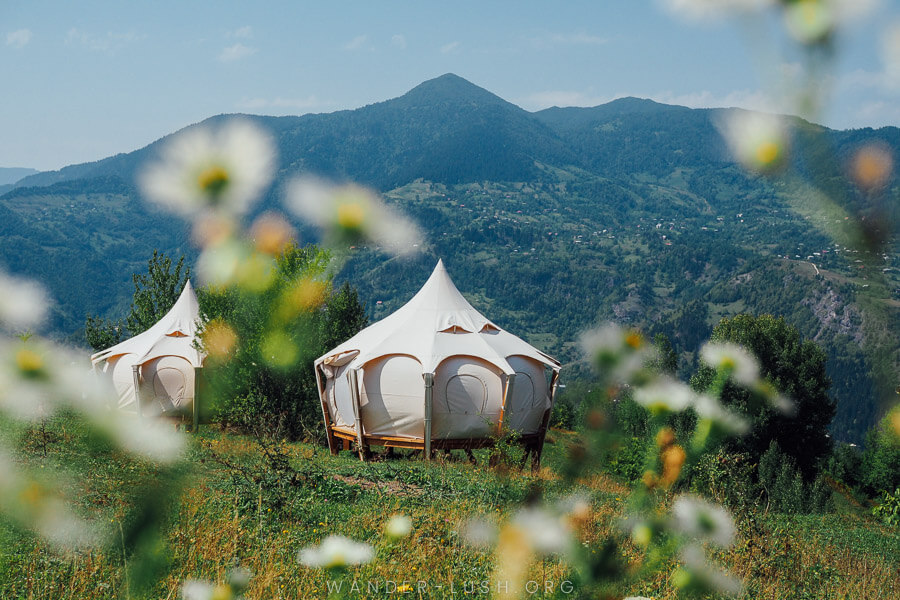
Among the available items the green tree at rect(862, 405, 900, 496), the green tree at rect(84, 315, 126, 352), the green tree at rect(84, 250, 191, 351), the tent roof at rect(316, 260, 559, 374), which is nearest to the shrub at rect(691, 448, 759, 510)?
the tent roof at rect(316, 260, 559, 374)

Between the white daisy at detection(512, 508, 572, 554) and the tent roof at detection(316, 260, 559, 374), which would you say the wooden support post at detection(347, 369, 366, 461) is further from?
the white daisy at detection(512, 508, 572, 554)

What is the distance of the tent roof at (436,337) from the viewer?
1612cm

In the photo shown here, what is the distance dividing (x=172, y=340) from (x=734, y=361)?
79.1 ft

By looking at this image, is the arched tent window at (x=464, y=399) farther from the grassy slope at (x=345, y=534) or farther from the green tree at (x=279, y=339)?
the grassy slope at (x=345, y=534)

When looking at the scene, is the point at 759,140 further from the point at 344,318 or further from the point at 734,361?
the point at 344,318

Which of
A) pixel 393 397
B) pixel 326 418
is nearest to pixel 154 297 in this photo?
pixel 326 418

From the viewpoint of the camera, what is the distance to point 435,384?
15914 mm

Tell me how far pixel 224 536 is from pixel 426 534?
1608mm

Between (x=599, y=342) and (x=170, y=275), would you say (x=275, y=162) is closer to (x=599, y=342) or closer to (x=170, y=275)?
(x=599, y=342)

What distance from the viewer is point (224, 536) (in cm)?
547

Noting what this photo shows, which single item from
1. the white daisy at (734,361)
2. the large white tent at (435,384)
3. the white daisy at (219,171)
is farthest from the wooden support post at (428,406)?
the white daisy at (219,171)

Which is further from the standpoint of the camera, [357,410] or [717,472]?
[357,410]

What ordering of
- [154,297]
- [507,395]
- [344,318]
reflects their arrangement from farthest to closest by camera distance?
[154,297] < [344,318] < [507,395]

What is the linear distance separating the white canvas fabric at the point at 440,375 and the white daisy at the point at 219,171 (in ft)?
47.2
